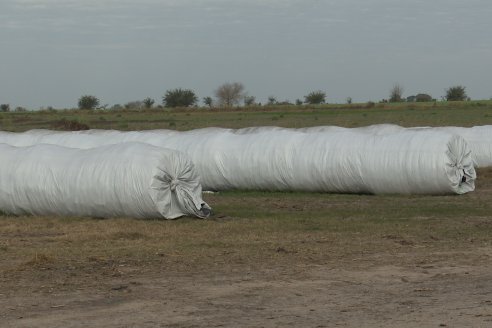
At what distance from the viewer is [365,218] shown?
16.7 metres

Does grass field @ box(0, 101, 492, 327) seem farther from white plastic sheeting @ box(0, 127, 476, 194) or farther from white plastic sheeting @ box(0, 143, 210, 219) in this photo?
white plastic sheeting @ box(0, 127, 476, 194)

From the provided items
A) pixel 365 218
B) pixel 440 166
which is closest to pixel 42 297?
pixel 365 218

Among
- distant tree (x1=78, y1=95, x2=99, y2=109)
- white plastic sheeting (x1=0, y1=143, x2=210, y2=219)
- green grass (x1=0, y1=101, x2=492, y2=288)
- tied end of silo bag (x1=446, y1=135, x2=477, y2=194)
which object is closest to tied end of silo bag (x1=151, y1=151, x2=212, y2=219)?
white plastic sheeting (x1=0, y1=143, x2=210, y2=219)

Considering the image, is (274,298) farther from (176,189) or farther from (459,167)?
(459,167)

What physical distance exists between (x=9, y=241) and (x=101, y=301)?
5.02 m

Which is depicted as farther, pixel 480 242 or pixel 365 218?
pixel 365 218

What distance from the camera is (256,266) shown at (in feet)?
38.4

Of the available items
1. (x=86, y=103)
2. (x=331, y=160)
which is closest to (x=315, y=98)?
(x=86, y=103)

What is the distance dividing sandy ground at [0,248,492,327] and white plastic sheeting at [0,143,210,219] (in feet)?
16.5

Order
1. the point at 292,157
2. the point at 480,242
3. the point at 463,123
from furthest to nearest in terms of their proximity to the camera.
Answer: the point at 463,123 → the point at 292,157 → the point at 480,242

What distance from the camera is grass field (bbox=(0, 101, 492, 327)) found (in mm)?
9023

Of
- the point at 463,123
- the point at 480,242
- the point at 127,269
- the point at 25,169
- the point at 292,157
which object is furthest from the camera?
the point at 463,123

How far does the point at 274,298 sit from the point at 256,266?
1979mm

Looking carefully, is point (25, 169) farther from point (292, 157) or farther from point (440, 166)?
point (440, 166)
